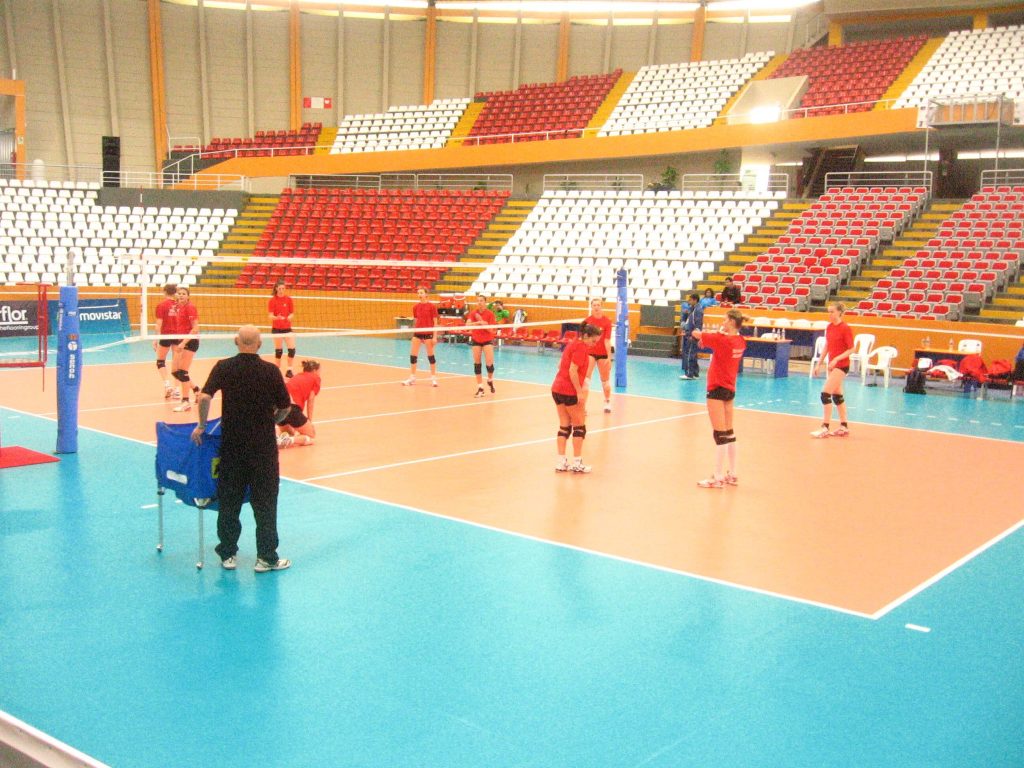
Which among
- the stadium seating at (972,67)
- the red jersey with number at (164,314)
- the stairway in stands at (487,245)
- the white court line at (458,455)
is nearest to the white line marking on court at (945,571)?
the white court line at (458,455)

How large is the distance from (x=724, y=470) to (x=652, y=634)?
5060 mm

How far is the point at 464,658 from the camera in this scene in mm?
5445

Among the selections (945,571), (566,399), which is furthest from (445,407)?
(945,571)

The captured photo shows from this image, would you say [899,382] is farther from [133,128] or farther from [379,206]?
[133,128]

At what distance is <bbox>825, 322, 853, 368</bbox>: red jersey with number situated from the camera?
41.0 ft

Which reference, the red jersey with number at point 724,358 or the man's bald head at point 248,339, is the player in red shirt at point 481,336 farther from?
the man's bald head at point 248,339

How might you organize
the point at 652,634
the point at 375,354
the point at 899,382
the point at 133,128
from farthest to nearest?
the point at 133,128, the point at 375,354, the point at 899,382, the point at 652,634

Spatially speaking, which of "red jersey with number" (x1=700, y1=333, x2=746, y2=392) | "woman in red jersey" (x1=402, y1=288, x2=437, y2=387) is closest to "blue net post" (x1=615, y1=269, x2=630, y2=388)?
"woman in red jersey" (x1=402, y1=288, x2=437, y2=387)

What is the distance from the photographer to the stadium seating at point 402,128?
36.1 metres

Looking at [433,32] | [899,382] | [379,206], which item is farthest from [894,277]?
[433,32]

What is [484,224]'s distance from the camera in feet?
103

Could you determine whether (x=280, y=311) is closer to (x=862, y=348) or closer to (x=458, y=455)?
(x=458, y=455)

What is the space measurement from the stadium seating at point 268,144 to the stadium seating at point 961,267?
74.5 feet

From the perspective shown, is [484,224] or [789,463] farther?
[484,224]
